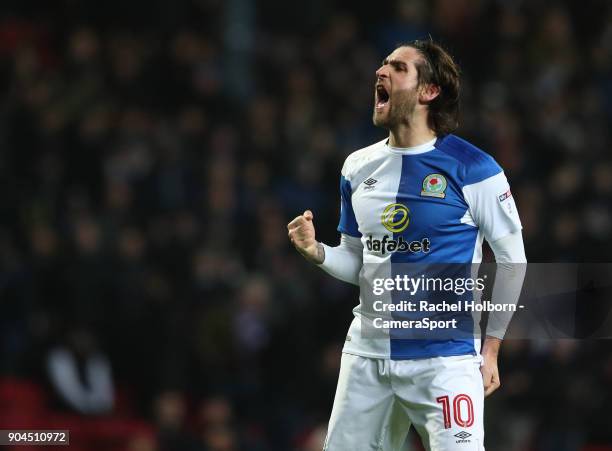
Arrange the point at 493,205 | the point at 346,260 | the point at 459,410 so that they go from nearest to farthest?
1. the point at 459,410
2. the point at 493,205
3. the point at 346,260

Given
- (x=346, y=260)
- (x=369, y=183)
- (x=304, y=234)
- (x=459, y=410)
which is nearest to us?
(x=459, y=410)

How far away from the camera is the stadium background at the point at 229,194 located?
31.3ft

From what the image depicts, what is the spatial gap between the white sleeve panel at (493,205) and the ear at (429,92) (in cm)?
46

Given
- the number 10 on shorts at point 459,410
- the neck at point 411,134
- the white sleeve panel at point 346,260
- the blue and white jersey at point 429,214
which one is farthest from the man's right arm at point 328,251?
the number 10 on shorts at point 459,410

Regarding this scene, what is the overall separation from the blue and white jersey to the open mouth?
20cm

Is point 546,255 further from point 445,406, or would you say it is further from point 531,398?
point 445,406

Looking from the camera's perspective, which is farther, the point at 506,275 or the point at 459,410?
the point at 506,275

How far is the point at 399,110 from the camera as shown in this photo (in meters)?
5.11

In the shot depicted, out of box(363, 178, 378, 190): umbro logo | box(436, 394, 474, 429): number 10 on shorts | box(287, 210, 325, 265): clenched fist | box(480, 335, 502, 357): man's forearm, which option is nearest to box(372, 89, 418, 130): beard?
box(363, 178, 378, 190): umbro logo

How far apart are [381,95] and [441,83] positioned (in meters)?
0.27

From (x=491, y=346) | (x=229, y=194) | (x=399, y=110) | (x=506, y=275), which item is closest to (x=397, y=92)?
(x=399, y=110)

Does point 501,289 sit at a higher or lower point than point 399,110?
lower

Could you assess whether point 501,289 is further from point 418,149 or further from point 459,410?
point 418,149

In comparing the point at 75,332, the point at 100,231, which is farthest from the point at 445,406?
the point at 100,231
